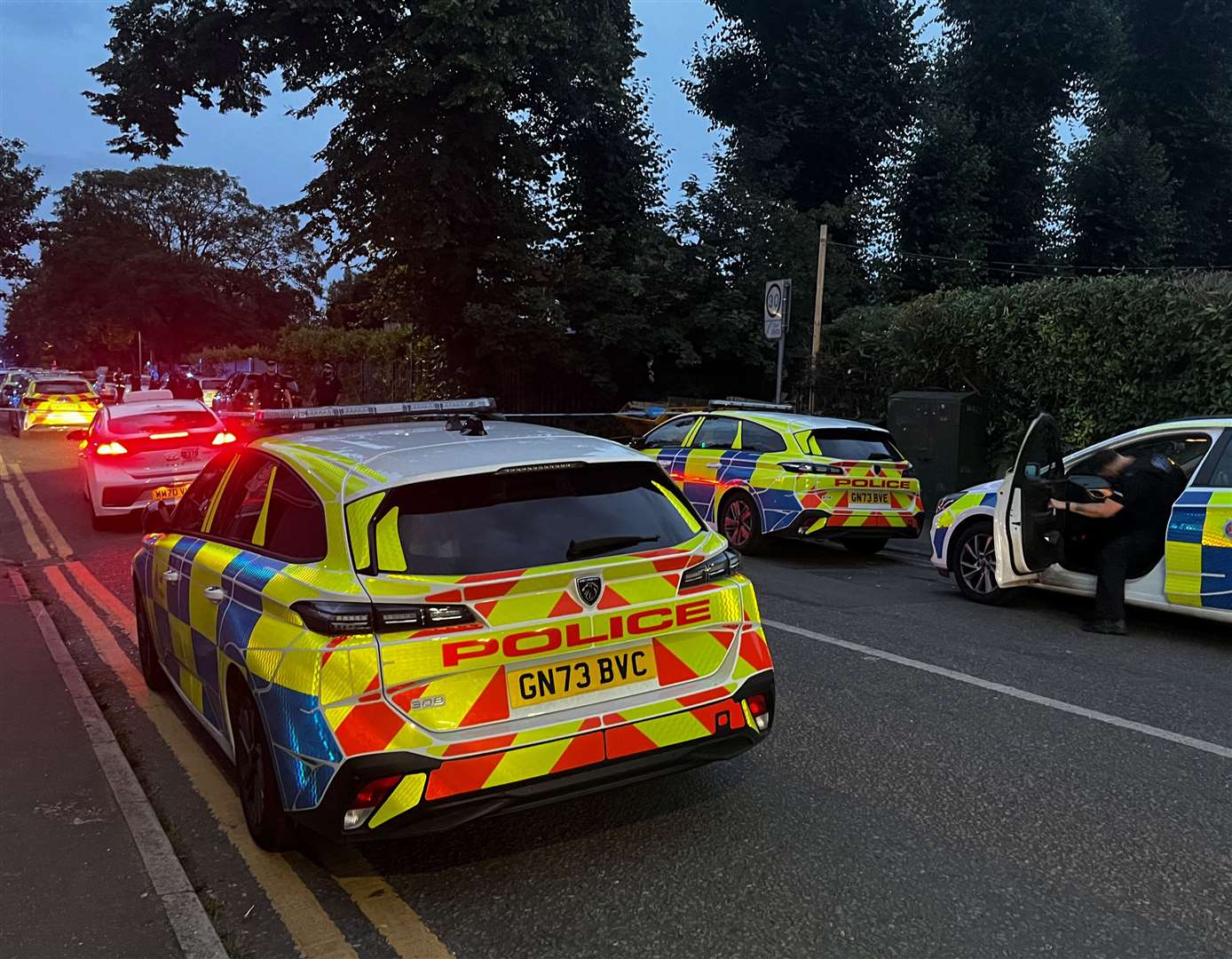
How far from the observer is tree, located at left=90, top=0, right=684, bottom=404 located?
63.3 feet

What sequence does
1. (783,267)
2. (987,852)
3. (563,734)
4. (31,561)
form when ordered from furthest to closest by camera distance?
(783,267), (31,561), (987,852), (563,734)

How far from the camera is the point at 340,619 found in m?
3.23

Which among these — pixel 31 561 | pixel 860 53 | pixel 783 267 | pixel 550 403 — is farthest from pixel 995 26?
pixel 31 561

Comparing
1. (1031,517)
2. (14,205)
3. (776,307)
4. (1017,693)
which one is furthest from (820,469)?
(14,205)

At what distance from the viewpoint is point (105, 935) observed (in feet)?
10.2

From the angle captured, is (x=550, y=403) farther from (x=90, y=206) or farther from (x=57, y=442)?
(x=90, y=206)

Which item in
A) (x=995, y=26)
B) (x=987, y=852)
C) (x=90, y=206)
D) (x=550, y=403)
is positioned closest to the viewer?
(x=987, y=852)

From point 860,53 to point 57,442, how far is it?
2434 cm

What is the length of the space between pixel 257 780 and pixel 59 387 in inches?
1141

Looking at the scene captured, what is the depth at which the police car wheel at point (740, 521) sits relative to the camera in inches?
412

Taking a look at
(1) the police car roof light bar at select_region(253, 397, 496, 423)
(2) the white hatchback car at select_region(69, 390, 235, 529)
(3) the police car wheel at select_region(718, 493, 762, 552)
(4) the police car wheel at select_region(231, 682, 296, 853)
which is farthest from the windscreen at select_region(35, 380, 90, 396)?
(4) the police car wheel at select_region(231, 682, 296, 853)

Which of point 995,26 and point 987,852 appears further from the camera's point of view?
point 995,26

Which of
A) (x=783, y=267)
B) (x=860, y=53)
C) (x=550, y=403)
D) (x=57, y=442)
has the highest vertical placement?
(x=860, y=53)

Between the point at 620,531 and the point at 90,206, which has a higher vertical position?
the point at 90,206
